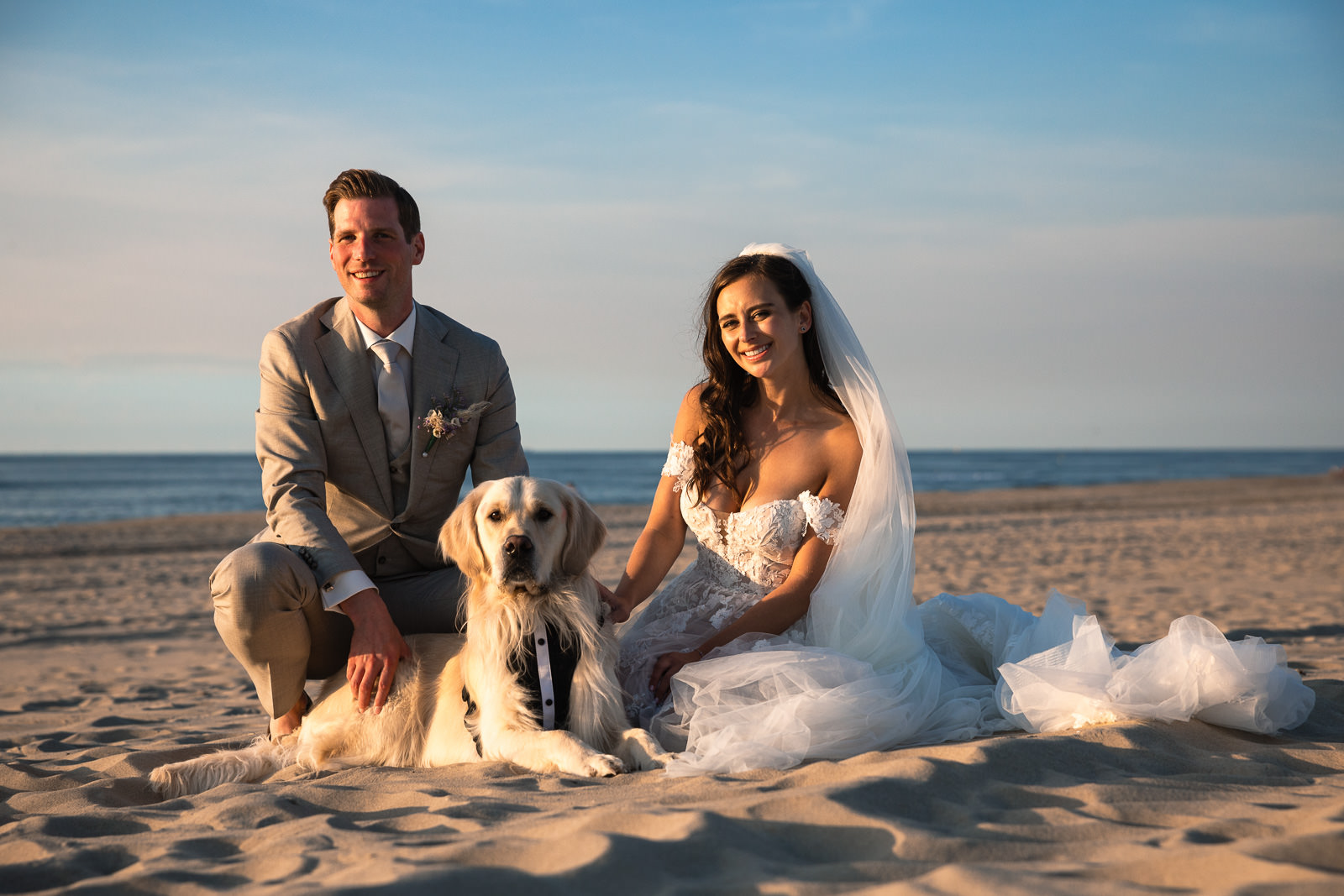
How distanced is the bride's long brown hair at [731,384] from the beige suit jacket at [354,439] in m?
0.83

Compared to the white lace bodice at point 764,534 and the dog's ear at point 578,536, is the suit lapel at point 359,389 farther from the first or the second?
the white lace bodice at point 764,534

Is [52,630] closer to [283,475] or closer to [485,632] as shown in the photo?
[283,475]

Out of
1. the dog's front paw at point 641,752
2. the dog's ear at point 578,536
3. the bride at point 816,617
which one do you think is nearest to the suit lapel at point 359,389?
the dog's ear at point 578,536

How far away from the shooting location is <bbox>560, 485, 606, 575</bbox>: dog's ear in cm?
348

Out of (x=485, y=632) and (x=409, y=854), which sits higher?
(x=485, y=632)

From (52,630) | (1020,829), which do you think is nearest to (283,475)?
(1020,829)

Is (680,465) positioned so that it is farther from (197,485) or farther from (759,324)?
(197,485)

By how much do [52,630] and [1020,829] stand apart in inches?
328

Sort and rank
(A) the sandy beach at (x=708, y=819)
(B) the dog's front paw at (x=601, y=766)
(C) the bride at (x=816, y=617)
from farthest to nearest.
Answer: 1. (C) the bride at (x=816, y=617)
2. (B) the dog's front paw at (x=601, y=766)
3. (A) the sandy beach at (x=708, y=819)

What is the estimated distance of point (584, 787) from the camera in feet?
9.37

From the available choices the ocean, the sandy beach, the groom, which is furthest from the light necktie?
the ocean

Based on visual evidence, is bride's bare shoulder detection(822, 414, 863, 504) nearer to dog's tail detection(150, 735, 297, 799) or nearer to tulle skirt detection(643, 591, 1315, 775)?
tulle skirt detection(643, 591, 1315, 775)

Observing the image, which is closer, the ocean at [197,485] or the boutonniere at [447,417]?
the boutonniere at [447,417]

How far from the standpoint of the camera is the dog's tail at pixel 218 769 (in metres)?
3.28
